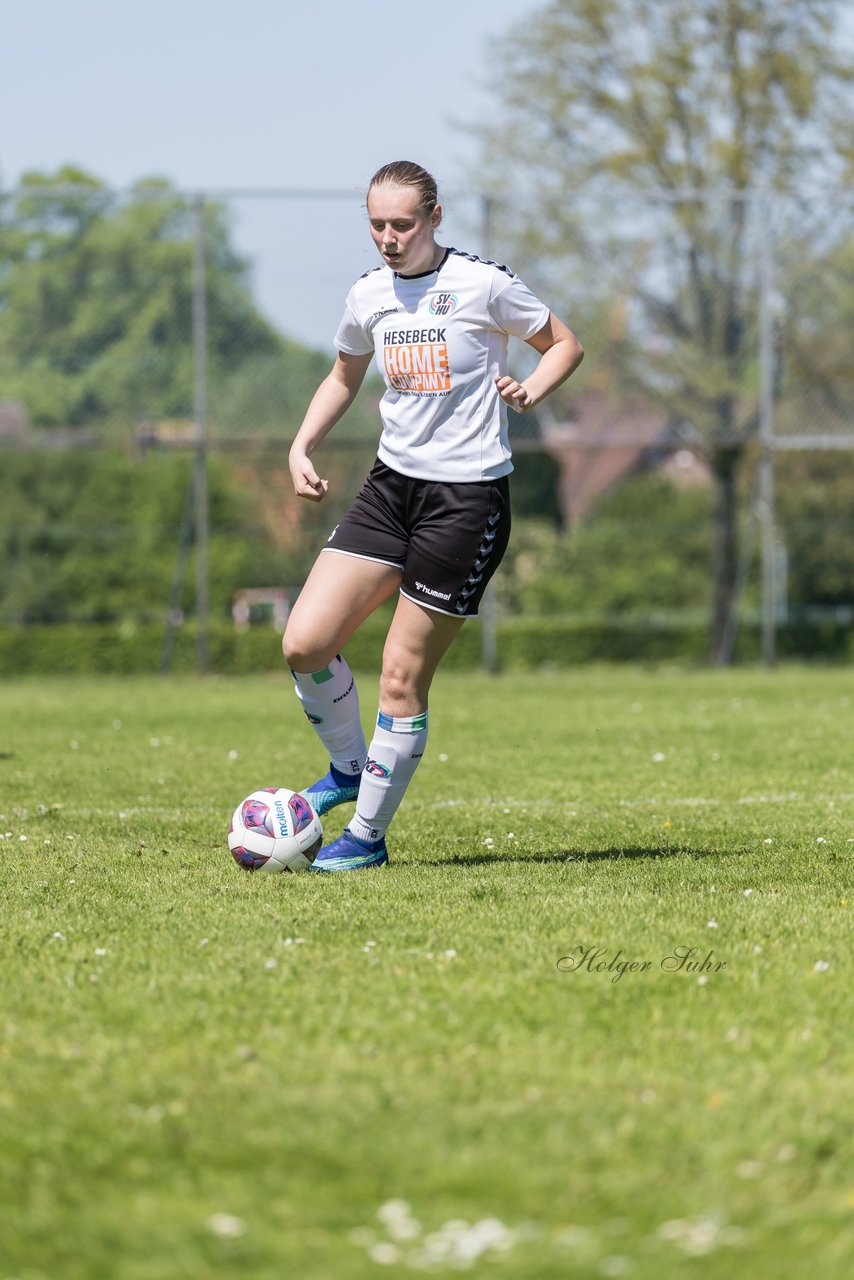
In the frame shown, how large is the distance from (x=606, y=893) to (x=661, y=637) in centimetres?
1625

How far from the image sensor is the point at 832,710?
12.7 metres

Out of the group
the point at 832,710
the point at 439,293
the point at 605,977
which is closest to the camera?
the point at 605,977

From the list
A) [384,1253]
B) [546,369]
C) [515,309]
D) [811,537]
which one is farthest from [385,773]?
[811,537]

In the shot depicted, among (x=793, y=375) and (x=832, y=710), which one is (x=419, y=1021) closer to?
Answer: (x=832, y=710)

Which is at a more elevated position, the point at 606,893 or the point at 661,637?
the point at 606,893

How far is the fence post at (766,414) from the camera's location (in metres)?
19.3

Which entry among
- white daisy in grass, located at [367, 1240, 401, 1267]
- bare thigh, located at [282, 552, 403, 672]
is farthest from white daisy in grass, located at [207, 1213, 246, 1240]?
bare thigh, located at [282, 552, 403, 672]

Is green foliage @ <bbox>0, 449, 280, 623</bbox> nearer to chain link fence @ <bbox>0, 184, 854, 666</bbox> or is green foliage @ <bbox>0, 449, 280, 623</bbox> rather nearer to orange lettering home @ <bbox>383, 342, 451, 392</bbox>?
chain link fence @ <bbox>0, 184, 854, 666</bbox>

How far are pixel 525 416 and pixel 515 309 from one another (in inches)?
578

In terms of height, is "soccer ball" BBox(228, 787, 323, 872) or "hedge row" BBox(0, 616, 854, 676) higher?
"soccer ball" BBox(228, 787, 323, 872)

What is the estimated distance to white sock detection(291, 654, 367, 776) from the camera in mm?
6059

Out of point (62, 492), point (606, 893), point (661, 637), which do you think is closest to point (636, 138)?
point (661, 637)

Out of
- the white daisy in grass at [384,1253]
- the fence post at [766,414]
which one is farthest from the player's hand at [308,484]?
the fence post at [766,414]

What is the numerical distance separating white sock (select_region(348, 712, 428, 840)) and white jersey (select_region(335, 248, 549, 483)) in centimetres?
88
